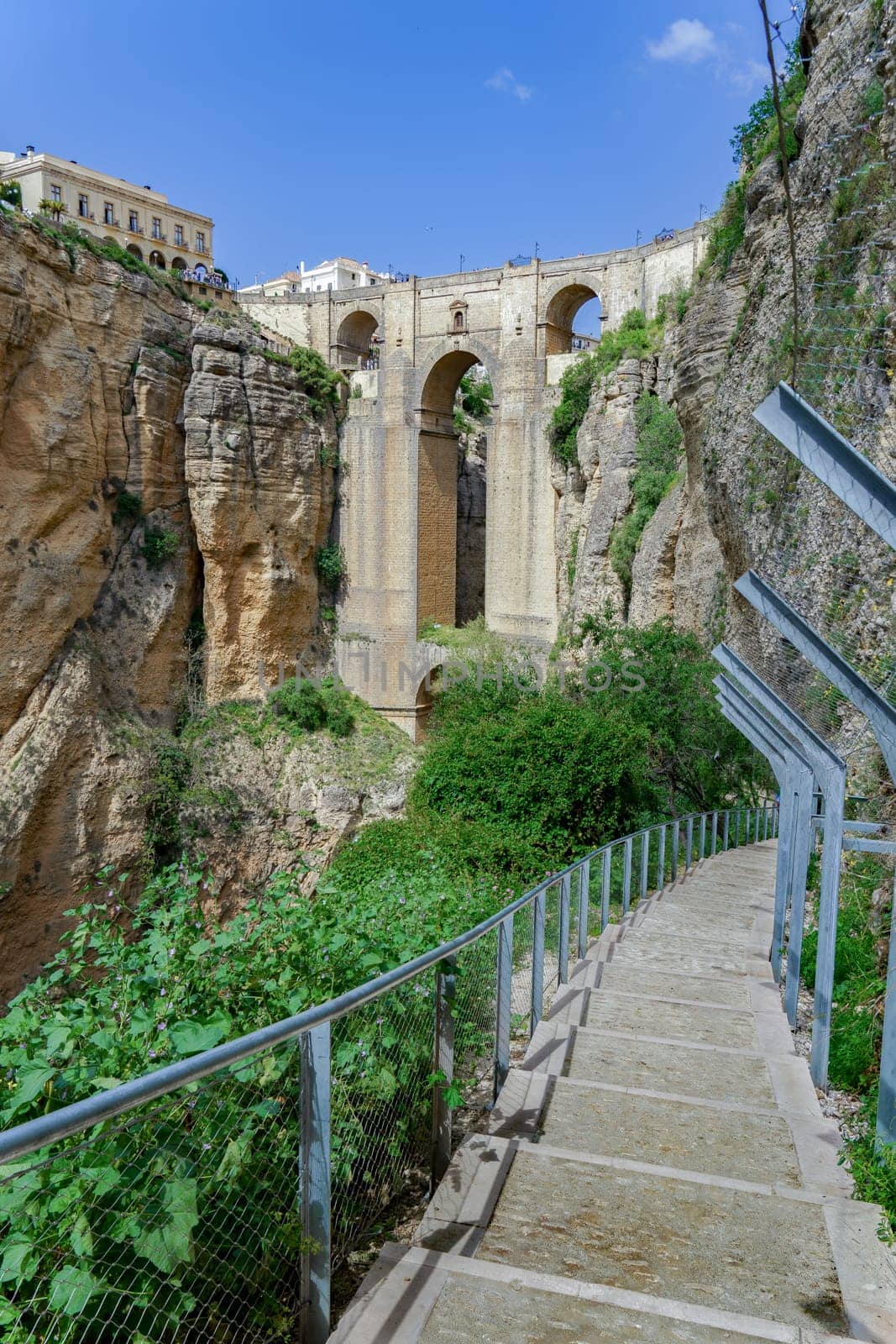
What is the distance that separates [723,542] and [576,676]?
887 cm

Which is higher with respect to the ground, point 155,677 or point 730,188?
point 730,188

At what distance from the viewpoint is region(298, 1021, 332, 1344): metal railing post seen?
2785mm

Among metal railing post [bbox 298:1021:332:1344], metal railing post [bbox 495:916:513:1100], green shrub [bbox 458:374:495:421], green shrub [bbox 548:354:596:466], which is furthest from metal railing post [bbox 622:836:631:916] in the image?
green shrub [bbox 458:374:495:421]

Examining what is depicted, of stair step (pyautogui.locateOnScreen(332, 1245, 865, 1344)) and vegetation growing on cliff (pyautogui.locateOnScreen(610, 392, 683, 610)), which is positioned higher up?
vegetation growing on cliff (pyautogui.locateOnScreen(610, 392, 683, 610))

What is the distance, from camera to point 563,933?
21.9ft

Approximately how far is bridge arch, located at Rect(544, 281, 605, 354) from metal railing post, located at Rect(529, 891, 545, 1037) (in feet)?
80.7

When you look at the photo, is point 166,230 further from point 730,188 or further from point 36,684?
point 730,188

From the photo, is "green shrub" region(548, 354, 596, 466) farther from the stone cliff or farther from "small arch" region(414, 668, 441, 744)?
"small arch" region(414, 668, 441, 744)

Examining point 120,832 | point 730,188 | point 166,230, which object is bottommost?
point 120,832

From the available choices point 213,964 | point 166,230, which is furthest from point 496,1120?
point 166,230

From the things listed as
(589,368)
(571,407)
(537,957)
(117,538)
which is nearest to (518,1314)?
(537,957)

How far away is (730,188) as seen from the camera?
1620cm

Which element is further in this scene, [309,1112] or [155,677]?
[155,677]

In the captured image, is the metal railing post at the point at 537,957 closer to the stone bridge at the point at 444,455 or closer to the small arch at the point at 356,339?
the stone bridge at the point at 444,455
